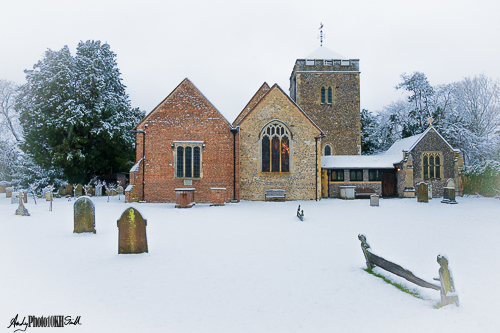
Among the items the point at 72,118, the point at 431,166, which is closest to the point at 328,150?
the point at 431,166

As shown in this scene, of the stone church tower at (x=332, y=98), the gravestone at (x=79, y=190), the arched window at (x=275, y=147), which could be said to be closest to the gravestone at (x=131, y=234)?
the arched window at (x=275, y=147)

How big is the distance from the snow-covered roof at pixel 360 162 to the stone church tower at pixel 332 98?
3272 mm

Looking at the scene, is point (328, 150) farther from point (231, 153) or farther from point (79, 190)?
point (79, 190)

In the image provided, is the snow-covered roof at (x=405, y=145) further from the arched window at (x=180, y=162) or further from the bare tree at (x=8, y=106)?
the bare tree at (x=8, y=106)

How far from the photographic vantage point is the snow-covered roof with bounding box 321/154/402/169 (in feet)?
86.6

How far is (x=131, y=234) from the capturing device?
24.1 feet

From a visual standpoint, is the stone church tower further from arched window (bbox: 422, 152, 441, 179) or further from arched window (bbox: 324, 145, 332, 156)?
arched window (bbox: 422, 152, 441, 179)

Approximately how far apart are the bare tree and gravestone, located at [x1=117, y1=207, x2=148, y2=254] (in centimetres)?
3585

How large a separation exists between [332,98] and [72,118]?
2500cm

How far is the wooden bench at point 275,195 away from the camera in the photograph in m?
22.3

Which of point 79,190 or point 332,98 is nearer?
point 79,190

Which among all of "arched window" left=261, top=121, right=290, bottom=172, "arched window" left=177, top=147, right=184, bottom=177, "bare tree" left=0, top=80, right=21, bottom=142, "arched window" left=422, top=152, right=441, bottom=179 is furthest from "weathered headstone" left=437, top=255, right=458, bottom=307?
"bare tree" left=0, top=80, right=21, bottom=142

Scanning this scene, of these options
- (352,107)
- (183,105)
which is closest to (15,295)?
(183,105)

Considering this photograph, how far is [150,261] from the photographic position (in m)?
6.64
